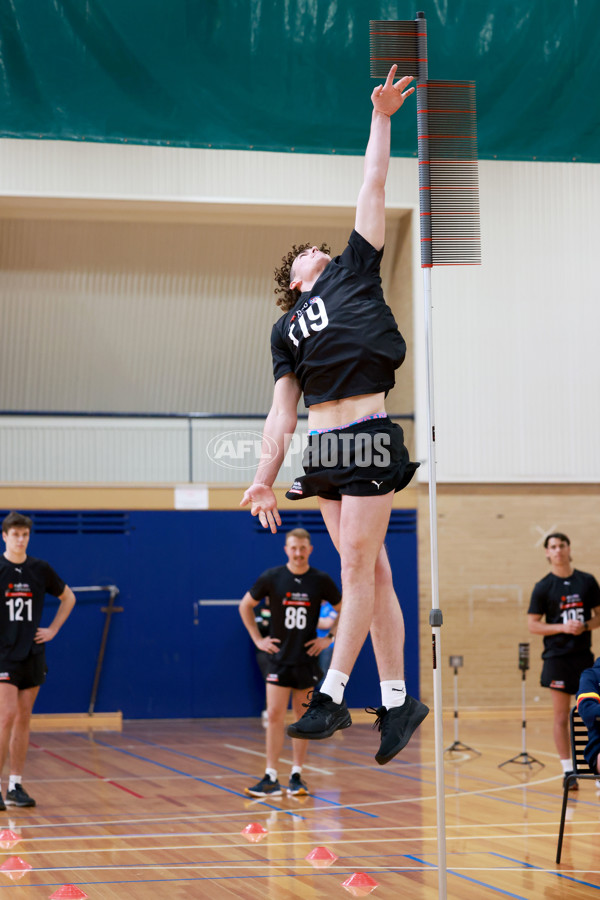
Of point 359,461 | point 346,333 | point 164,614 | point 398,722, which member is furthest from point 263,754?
point 346,333

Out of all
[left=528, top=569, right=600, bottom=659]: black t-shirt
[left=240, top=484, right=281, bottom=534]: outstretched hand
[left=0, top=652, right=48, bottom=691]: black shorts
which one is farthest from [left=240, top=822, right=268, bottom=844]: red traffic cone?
[left=240, top=484, right=281, bottom=534]: outstretched hand

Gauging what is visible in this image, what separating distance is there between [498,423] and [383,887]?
10.9 metres

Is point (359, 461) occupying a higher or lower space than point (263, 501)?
higher

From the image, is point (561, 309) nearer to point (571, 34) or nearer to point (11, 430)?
point (11, 430)

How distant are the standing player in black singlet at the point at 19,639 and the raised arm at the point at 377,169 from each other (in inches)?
210

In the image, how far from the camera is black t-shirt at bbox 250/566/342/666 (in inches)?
352

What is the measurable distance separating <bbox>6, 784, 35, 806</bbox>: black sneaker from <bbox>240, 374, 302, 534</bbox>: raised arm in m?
5.79

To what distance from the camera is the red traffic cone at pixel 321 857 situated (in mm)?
6527

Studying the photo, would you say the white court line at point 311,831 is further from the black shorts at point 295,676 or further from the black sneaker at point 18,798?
the black shorts at point 295,676

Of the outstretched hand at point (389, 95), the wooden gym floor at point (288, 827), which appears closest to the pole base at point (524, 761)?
the wooden gym floor at point (288, 827)

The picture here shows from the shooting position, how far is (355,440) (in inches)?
141

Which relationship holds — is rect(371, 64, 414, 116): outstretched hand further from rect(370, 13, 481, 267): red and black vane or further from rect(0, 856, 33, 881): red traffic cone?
rect(0, 856, 33, 881): red traffic cone

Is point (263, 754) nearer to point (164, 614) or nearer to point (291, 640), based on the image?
point (291, 640)

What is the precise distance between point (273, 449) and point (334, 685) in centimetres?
86
